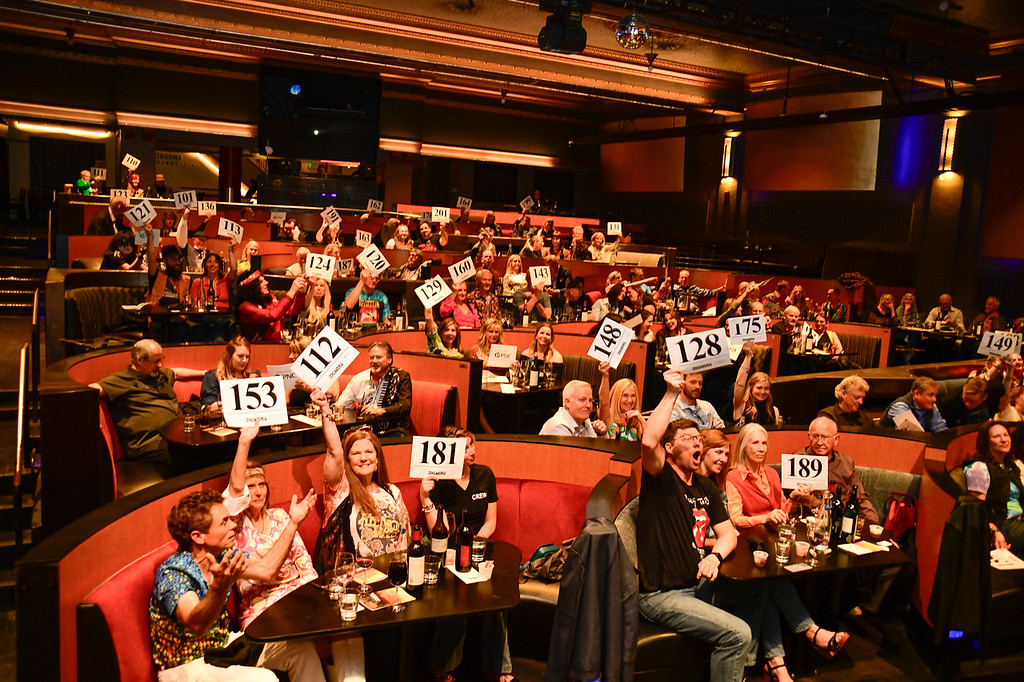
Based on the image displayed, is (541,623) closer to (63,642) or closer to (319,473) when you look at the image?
(319,473)

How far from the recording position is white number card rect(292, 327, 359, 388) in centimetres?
448

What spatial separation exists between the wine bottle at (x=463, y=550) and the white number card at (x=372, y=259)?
459 cm

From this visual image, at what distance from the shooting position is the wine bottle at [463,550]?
372 cm

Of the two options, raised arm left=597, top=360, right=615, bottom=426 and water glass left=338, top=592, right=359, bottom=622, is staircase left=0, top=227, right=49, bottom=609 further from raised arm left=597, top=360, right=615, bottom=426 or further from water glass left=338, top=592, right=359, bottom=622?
raised arm left=597, top=360, right=615, bottom=426

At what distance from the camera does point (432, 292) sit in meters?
7.29

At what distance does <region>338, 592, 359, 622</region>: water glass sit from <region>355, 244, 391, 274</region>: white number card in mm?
5010

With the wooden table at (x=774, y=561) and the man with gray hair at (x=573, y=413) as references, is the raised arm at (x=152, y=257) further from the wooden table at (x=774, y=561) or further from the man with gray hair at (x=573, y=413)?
the wooden table at (x=774, y=561)

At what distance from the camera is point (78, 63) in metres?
16.8

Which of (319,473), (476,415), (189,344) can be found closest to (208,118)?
(189,344)

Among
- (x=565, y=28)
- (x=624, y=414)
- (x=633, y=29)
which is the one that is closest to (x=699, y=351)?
(x=624, y=414)

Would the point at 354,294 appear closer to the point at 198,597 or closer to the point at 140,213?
the point at 140,213

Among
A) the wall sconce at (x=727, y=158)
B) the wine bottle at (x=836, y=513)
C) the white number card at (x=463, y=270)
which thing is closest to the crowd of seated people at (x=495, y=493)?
the wine bottle at (x=836, y=513)

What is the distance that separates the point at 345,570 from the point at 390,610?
0.92ft

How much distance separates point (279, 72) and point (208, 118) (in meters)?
1.88
